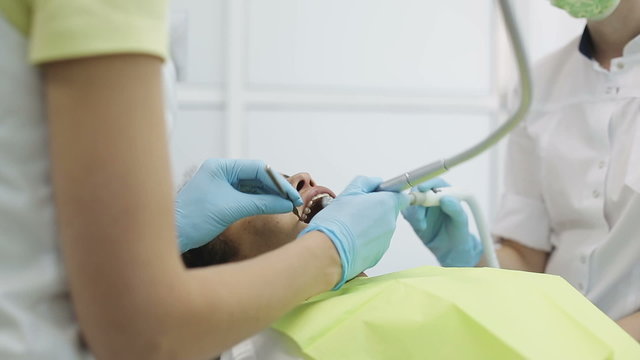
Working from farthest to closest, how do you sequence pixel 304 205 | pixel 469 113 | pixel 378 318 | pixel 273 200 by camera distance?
pixel 469 113, pixel 304 205, pixel 273 200, pixel 378 318

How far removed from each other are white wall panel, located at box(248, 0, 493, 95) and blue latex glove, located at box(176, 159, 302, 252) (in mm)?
1189

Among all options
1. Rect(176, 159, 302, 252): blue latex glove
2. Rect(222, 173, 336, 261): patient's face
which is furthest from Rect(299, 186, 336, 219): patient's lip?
Rect(176, 159, 302, 252): blue latex glove

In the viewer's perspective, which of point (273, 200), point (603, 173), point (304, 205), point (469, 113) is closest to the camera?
point (273, 200)

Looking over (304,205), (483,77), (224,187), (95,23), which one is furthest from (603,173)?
(95,23)

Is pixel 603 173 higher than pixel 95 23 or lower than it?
lower

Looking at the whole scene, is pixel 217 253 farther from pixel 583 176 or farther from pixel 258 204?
pixel 583 176

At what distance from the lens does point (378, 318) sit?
851 millimetres

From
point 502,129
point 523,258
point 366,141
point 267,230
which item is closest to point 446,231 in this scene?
point 523,258

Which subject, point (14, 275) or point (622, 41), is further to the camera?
point (622, 41)

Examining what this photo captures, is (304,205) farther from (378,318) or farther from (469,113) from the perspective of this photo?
(469,113)

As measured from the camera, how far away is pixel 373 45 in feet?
7.56

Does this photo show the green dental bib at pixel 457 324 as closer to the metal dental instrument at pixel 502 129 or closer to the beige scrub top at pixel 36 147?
the metal dental instrument at pixel 502 129

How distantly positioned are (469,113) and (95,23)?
81.6 inches

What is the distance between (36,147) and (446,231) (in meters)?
1.05
